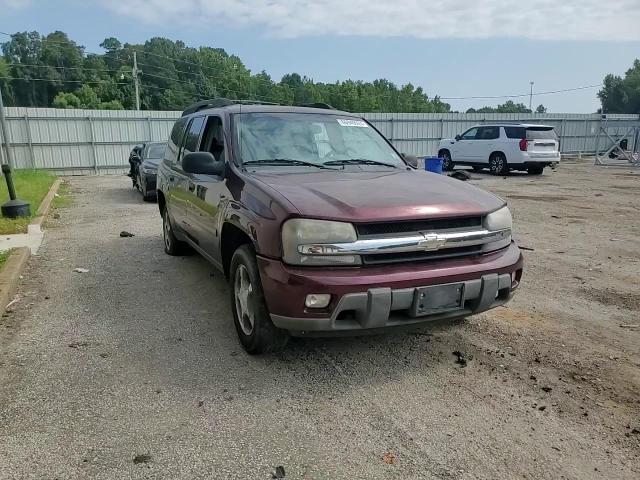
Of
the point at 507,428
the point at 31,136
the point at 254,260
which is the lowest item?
the point at 507,428

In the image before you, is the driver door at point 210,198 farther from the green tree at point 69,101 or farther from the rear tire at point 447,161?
the green tree at point 69,101

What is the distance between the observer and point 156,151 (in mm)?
13438

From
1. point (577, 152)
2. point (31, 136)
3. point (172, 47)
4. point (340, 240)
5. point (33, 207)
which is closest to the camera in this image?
point (340, 240)

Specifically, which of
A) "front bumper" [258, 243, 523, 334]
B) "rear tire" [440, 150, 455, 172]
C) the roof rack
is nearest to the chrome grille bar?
"front bumper" [258, 243, 523, 334]

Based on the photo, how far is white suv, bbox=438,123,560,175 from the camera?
1819cm

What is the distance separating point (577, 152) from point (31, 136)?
2878 cm

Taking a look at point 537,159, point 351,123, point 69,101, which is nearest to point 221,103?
point 351,123

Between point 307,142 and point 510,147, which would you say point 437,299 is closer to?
point 307,142

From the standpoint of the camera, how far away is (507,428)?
282cm

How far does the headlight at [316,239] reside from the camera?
3.04 metres

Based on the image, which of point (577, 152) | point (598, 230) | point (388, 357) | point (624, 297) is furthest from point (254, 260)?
point (577, 152)

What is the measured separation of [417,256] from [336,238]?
1.83ft

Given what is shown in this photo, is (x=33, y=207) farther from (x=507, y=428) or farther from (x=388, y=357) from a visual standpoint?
(x=507, y=428)

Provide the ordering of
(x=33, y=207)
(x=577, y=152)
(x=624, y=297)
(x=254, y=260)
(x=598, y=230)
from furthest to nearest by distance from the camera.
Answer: (x=577, y=152)
(x=33, y=207)
(x=598, y=230)
(x=624, y=297)
(x=254, y=260)
